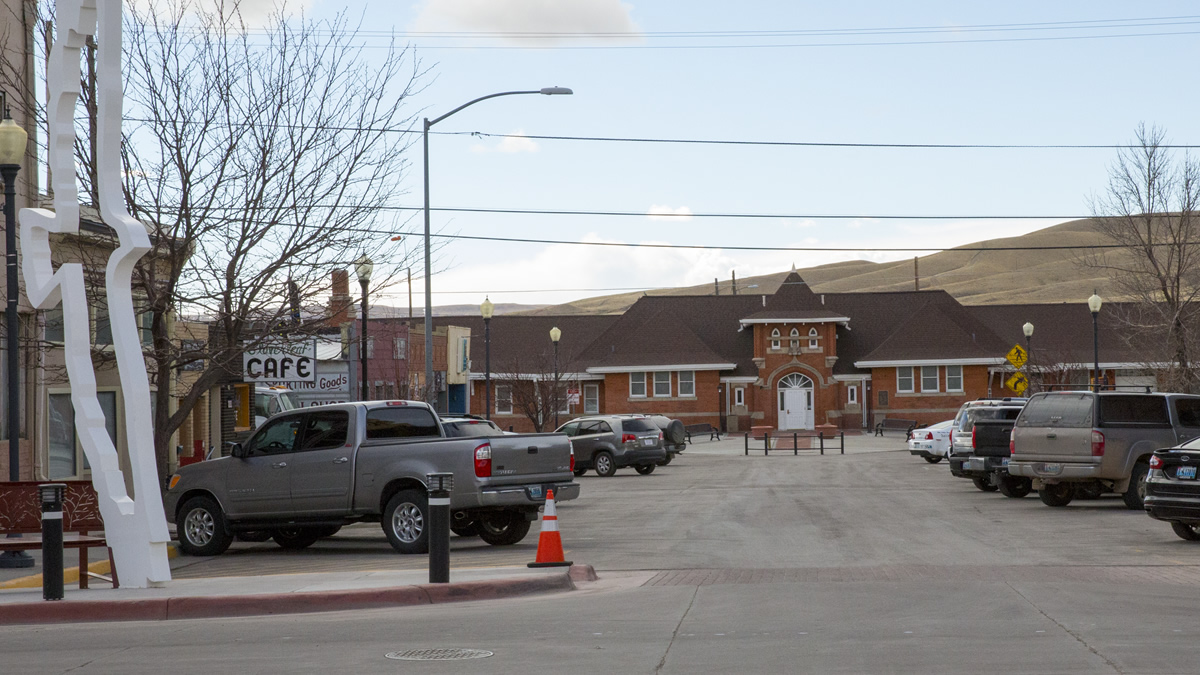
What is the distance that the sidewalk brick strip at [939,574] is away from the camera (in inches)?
515

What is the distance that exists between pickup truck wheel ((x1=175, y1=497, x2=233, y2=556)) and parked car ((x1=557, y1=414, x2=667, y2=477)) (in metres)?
19.3

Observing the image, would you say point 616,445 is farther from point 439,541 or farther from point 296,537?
point 439,541

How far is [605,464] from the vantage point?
3609cm

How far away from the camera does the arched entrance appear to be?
6775 centimetres

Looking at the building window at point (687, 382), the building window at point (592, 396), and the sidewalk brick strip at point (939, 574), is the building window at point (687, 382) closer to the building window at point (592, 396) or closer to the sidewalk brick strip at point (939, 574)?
the building window at point (592, 396)

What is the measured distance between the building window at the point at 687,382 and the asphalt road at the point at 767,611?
46882 mm

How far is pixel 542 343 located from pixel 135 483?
193 ft

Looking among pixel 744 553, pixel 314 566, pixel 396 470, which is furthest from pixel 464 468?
pixel 744 553

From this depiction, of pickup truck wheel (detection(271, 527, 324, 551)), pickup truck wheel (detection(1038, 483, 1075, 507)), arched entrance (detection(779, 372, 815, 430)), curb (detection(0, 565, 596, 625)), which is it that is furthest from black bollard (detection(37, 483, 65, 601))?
arched entrance (detection(779, 372, 815, 430))

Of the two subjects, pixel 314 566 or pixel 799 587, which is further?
pixel 314 566

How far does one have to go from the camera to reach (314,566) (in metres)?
15.3

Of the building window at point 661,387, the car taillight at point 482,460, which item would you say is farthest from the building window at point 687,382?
the car taillight at point 482,460

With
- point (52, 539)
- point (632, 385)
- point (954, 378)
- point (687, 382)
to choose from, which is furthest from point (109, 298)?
point (954, 378)

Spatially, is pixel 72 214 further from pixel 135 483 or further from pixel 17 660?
pixel 17 660
